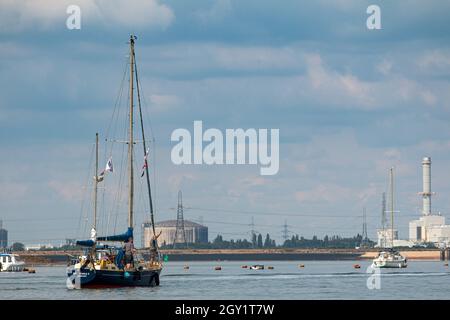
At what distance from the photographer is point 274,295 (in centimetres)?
11800

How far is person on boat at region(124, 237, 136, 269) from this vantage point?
4843 inches

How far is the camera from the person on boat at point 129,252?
12300cm

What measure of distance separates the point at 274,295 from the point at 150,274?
15.9 meters

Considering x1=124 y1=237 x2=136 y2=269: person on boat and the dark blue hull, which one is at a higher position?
x1=124 y1=237 x2=136 y2=269: person on boat

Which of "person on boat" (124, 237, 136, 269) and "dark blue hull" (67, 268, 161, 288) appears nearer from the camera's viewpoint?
"dark blue hull" (67, 268, 161, 288)

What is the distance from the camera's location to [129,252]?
123 meters

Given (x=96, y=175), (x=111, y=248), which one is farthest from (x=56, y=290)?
(x=96, y=175)
